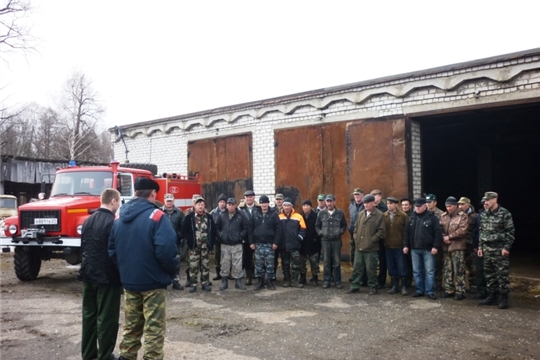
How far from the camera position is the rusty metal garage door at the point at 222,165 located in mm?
12703

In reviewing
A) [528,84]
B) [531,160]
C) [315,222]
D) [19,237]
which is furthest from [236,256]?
[531,160]

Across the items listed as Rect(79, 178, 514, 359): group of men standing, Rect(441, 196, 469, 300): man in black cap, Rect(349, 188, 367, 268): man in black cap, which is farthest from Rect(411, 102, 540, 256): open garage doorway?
Rect(79, 178, 514, 359): group of men standing

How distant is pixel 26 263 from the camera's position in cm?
867

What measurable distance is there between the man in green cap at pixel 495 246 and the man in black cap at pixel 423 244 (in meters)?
0.72

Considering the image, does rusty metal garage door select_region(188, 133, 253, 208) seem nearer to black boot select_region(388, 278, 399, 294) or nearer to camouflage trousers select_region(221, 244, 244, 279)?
camouflage trousers select_region(221, 244, 244, 279)

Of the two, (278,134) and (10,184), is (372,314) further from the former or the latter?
(10,184)

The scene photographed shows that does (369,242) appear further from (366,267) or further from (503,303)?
(503,303)

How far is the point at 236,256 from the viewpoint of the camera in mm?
8164

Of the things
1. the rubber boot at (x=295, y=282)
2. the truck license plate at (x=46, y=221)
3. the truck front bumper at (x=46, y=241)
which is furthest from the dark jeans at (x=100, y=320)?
the rubber boot at (x=295, y=282)

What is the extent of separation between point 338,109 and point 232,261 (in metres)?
4.81

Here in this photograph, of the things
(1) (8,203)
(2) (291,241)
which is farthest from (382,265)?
(1) (8,203)

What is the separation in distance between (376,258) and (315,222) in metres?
1.41

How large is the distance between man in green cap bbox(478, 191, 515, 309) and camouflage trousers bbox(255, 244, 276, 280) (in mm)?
3549

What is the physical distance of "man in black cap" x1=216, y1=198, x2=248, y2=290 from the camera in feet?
26.8
